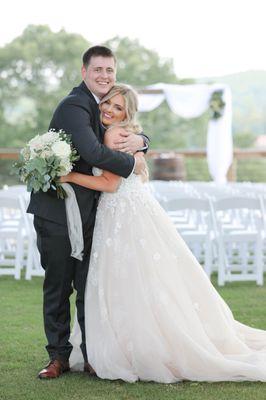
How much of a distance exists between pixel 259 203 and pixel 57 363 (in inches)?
155

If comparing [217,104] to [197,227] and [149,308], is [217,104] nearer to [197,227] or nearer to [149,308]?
[197,227]

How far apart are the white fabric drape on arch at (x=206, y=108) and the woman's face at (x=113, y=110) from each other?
13.4 metres

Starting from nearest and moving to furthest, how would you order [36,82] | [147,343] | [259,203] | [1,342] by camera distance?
[147,343] < [1,342] < [259,203] < [36,82]

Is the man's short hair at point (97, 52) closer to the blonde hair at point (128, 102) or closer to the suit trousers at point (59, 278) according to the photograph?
the blonde hair at point (128, 102)

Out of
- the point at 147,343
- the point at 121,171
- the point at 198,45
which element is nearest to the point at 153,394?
the point at 147,343

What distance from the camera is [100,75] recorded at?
4.60m

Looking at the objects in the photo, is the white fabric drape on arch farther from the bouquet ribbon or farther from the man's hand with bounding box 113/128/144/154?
the bouquet ribbon

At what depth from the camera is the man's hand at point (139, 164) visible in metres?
4.69

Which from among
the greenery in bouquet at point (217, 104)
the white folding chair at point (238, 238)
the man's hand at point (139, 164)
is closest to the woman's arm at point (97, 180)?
the man's hand at point (139, 164)

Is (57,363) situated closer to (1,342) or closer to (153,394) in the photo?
(153,394)

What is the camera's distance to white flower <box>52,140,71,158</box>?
4391mm

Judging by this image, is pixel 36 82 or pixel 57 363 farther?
pixel 36 82

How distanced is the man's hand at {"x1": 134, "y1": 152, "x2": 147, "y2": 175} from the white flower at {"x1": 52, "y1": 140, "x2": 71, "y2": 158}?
44 cm

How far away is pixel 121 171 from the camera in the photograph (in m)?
4.56
